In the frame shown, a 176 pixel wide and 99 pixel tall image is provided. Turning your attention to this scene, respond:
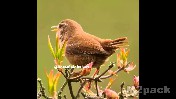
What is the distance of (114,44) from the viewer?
1097mm

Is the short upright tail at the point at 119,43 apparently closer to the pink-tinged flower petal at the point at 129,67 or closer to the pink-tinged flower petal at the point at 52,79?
the pink-tinged flower petal at the point at 129,67

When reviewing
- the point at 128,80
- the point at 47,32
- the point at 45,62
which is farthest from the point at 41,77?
the point at 128,80

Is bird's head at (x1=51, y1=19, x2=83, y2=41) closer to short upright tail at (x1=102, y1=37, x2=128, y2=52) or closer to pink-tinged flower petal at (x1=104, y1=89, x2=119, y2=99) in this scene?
short upright tail at (x1=102, y1=37, x2=128, y2=52)

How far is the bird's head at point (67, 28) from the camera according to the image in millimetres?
1106

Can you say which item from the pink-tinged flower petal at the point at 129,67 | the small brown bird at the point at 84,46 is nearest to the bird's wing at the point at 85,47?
the small brown bird at the point at 84,46

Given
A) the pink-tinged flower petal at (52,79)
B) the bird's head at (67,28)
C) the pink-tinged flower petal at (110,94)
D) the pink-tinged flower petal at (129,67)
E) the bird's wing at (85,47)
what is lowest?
the pink-tinged flower petal at (110,94)

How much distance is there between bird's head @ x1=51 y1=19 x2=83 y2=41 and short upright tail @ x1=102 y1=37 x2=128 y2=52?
10 centimetres

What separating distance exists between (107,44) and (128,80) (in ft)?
0.44

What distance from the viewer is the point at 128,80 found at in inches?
42.6

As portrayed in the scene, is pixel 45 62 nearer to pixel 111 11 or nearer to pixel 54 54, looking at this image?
pixel 54 54

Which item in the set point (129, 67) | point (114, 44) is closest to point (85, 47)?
point (114, 44)

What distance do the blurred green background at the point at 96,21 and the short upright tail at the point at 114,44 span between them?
2cm

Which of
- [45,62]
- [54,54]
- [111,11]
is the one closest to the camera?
[54,54]

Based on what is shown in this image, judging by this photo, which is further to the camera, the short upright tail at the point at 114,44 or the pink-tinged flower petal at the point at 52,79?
the short upright tail at the point at 114,44
